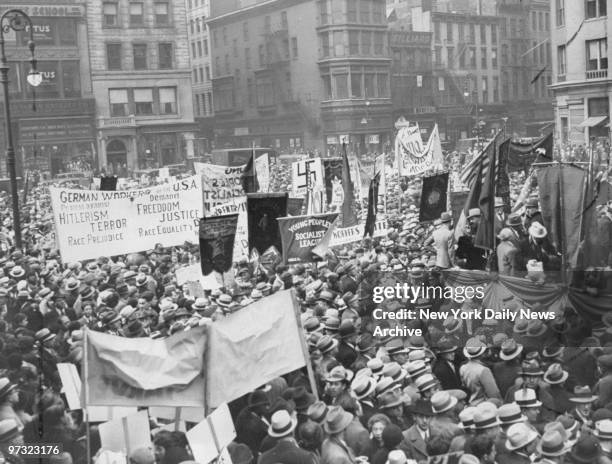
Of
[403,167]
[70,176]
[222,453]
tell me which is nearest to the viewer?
[222,453]

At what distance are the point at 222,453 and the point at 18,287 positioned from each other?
7.42m

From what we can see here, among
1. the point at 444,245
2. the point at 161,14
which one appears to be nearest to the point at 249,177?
the point at 444,245

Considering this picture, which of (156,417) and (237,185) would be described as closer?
(156,417)

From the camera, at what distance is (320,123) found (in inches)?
2744

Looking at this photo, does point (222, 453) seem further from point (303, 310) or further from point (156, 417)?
point (303, 310)

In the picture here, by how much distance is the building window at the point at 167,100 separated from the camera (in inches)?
2505

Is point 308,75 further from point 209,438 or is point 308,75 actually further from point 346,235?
point 209,438

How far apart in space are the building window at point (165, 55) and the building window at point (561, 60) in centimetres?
2654

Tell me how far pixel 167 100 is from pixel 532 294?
183 feet

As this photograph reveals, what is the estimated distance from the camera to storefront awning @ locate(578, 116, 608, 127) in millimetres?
45250

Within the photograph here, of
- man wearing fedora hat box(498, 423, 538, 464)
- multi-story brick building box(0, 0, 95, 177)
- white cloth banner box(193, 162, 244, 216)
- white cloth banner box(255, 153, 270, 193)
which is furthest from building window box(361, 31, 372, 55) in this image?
man wearing fedora hat box(498, 423, 538, 464)

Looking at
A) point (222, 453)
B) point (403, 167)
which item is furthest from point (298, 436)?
point (403, 167)

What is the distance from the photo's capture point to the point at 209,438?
657cm

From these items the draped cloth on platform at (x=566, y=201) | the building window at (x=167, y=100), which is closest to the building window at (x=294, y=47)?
the building window at (x=167, y=100)
